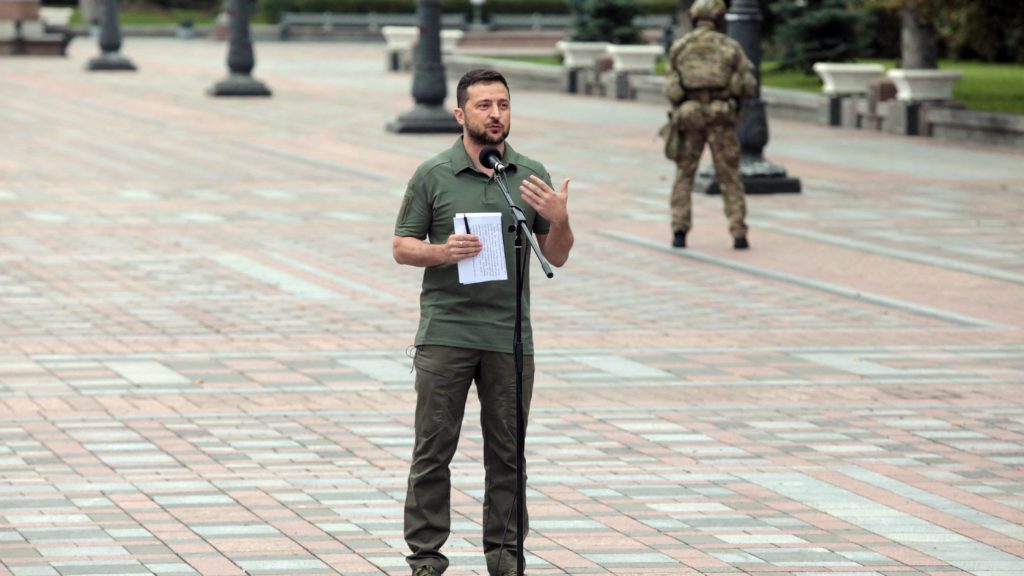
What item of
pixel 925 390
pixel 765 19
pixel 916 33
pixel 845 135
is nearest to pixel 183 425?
pixel 925 390

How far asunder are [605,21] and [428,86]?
16.7 metres

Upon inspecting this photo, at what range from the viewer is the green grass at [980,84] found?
30547mm

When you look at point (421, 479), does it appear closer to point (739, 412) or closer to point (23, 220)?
point (739, 412)

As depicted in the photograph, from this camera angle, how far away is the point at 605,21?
44156 mm

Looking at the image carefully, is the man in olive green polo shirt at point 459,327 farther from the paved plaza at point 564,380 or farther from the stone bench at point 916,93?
the stone bench at point 916,93

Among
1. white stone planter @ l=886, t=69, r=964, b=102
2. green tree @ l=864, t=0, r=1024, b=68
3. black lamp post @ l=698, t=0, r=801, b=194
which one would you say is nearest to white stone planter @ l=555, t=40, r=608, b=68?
green tree @ l=864, t=0, r=1024, b=68

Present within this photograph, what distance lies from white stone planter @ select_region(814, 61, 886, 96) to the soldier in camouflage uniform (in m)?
14.0

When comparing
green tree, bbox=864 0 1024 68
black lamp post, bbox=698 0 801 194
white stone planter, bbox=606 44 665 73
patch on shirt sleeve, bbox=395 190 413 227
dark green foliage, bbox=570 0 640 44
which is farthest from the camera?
dark green foliage, bbox=570 0 640 44

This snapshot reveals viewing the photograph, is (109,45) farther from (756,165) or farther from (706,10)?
(706,10)

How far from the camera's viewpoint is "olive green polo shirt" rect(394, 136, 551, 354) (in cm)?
646

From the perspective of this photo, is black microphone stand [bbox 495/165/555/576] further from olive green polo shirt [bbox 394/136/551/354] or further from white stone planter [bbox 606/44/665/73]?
white stone planter [bbox 606/44/665/73]

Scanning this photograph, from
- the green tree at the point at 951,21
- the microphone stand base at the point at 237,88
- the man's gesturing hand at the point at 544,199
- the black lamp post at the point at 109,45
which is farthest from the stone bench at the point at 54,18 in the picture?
the man's gesturing hand at the point at 544,199

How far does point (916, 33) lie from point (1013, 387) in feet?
79.9

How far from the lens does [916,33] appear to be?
34219 mm
